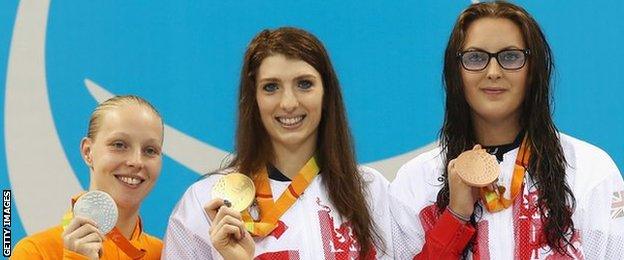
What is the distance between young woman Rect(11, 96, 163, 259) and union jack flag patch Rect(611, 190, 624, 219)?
4.26 feet

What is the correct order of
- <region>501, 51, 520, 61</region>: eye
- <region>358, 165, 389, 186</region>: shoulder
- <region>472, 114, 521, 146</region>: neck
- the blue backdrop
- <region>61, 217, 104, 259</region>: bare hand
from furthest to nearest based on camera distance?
the blue backdrop < <region>358, 165, 389, 186</region>: shoulder < <region>472, 114, 521, 146</region>: neck < <region>501, 51, 520, 61</region>: eye < <region>61, 217, 104, 259</region>: bare hand


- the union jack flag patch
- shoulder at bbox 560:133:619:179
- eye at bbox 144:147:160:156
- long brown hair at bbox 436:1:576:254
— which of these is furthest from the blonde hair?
the union jack flag patch

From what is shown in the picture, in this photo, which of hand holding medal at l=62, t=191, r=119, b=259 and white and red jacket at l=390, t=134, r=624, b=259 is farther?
white and red jacket at l=390, t=134, r=624, b=259

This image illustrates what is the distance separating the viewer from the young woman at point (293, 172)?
2596 mm

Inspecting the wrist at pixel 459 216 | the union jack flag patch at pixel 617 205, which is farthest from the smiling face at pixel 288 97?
the union jack flag patch at pixel 617 205

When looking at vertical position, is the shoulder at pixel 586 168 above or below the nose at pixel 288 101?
below

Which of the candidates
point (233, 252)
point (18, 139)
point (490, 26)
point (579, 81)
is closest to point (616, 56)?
point (579, 81)

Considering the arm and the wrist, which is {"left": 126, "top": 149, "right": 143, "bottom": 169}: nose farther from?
the wrist

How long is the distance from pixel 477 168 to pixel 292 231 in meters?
0.55

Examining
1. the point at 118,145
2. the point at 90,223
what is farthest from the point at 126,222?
the point at 90,223

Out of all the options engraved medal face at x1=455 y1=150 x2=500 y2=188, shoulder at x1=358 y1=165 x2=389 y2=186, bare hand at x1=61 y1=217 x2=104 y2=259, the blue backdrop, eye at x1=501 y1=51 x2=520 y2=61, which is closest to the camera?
bare hand at x1=61 y1=217 x2=104 y2=259

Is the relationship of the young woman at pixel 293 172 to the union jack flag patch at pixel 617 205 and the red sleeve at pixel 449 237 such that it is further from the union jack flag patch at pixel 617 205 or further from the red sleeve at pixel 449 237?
the union jack flag patch at pixel 617 205

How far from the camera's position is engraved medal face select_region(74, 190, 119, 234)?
96.4 inches

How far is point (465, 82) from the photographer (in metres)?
2.61
